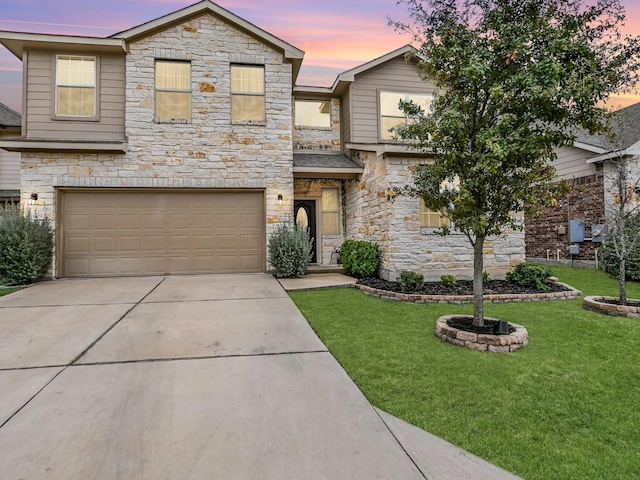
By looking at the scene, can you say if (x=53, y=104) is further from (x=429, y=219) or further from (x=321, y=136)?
(x=429, y=219)

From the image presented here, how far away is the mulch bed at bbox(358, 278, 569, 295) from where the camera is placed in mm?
7059

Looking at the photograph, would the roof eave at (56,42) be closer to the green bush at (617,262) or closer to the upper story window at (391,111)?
the upper story window at (391,111)

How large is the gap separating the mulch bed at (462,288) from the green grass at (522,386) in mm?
1626

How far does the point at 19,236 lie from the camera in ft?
25.1

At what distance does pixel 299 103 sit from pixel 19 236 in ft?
28.2

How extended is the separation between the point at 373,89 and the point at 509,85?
783 cm

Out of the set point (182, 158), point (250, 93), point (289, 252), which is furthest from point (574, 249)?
point (182, 158)

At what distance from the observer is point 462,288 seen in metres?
7.46

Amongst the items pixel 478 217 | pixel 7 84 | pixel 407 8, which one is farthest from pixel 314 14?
pixel 7 84

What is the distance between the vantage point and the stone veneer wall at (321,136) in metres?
11.4

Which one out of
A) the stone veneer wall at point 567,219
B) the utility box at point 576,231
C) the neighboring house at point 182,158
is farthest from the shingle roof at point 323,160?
the utility box at point 576,231

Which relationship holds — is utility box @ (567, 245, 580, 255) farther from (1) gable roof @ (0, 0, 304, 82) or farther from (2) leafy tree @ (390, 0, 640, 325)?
(1) gable roof @ (0, 0, 304, 82)

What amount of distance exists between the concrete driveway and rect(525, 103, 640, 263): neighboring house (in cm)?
994

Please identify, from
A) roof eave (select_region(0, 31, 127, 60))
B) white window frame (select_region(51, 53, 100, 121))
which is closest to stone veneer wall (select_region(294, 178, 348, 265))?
white window frame (select_region(51, 53, 100, 121))
